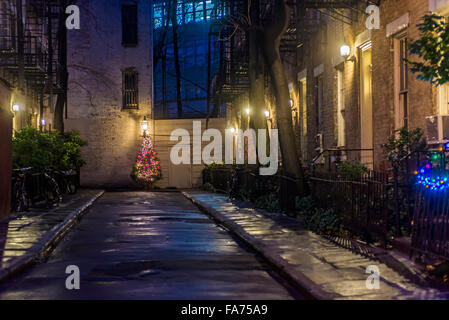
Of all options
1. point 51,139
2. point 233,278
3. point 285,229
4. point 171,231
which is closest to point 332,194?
point 285,229

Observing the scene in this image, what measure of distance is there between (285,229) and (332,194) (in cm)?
122

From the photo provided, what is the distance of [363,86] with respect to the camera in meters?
18.9

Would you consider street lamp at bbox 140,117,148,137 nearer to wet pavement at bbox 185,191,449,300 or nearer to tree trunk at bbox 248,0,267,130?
tree trunk at bbox 248,0,267,130

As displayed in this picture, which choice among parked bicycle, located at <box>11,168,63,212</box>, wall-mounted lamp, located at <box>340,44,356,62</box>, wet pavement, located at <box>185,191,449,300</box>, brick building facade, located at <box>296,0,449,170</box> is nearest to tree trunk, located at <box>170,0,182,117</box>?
brick building facade, located at <box>296,0,449,170</box>

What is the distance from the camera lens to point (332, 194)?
559 inches

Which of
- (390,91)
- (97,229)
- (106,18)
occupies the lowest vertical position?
(97,229)

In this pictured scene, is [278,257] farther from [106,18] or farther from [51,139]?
[106,18]

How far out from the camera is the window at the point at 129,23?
146 feet

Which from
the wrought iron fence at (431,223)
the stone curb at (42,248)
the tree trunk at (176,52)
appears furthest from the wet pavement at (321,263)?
the tree trunk at (176,52)

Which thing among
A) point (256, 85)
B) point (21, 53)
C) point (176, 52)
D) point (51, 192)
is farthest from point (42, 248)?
point (176, 52)

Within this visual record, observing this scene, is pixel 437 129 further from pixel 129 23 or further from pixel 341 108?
pixel 129 23

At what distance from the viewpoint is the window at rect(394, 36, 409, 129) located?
15797 mm

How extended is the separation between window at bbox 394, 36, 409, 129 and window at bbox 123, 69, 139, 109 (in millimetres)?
29489
